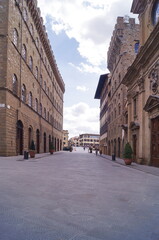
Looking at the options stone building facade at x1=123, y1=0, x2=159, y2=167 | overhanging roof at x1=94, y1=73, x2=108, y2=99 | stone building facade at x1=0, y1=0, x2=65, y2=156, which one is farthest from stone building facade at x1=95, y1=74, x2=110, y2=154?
stone building facade at x1=123, y1=0, x2=159, y2=167

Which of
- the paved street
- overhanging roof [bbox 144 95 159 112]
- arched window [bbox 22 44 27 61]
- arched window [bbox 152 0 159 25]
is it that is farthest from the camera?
arched window [bbox 22 44 27 61]

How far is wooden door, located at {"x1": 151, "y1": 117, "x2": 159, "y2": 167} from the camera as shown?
1733cm

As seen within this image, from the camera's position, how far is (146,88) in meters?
19.8

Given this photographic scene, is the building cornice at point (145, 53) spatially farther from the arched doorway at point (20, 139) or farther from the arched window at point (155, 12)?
the arched doorway at point (20, 139)

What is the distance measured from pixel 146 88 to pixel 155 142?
4735mm

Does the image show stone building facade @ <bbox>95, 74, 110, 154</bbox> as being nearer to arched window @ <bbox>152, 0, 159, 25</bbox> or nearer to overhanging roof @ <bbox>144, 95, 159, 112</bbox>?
arched window @ <bbox>152, 0, 159, 25</bbox>

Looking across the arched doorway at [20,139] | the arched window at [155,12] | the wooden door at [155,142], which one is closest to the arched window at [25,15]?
the arched doorway at [20,139]

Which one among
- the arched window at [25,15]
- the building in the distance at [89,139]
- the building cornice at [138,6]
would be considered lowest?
the building in the distance at [89,139]

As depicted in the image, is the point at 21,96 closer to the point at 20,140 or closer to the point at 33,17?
the point at 20,140

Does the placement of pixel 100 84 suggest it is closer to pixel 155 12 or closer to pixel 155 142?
pixel 155 12

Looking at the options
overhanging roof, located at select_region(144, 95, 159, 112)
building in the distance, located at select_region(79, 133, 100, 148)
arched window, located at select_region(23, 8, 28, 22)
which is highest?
arched window, located at select_region(23, 8, 28, 22)

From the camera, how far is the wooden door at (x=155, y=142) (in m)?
17.3

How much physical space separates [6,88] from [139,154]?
13.4 metres

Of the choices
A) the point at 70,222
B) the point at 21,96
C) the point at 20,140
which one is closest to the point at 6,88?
the point at 21,96
